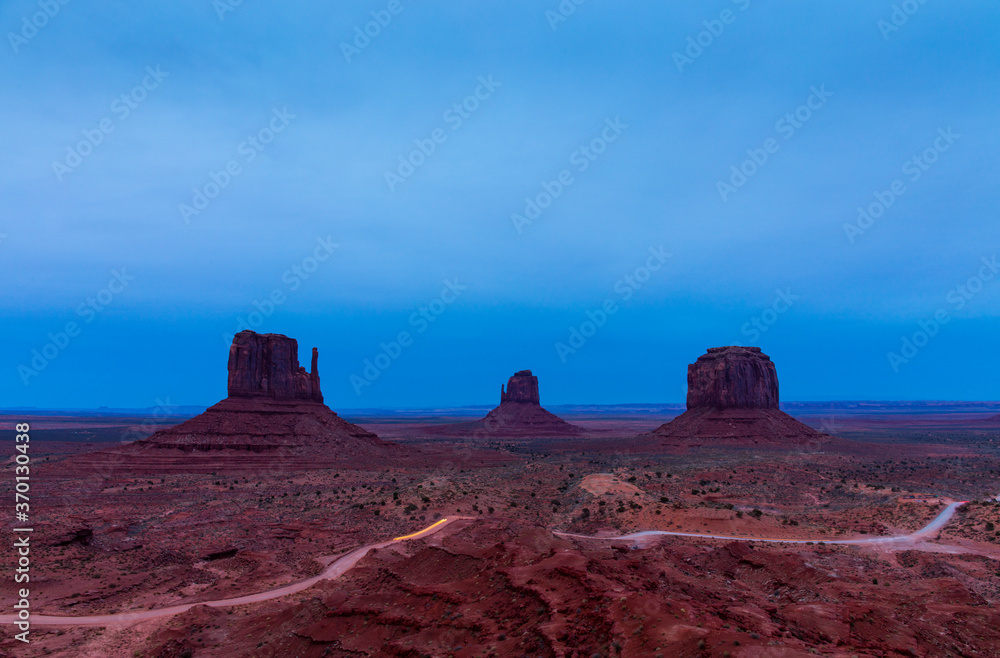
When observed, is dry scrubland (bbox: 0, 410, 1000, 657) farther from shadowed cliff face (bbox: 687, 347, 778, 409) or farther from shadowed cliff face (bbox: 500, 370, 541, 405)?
shadowed cliff face (bbox: 500, 370, 541, 405)

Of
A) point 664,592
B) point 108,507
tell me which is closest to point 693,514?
point 664,592

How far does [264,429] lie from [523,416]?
96.9 metres

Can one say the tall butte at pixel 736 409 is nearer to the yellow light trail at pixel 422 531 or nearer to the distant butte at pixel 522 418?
the distant butte at pixel 522 418

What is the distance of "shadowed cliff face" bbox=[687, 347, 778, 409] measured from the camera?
103562 millimetres

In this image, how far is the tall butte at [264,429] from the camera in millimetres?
69438

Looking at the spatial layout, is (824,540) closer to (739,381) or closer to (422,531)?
(422,531)

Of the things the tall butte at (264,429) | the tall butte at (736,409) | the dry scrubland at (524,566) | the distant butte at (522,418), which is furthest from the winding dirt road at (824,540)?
the distant butte at (522,418)

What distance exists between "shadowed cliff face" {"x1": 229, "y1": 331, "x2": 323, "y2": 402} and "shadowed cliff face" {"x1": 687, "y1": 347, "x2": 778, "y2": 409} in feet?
242

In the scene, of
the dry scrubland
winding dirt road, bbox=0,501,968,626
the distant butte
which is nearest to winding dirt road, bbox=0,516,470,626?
winding dirt road, bbox=0,501,968,626

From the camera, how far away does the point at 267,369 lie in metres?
82.6

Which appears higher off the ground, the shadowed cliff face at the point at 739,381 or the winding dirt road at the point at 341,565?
the shadowed cliff face at the point at 739,381

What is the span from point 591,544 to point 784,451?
67333 millimetres

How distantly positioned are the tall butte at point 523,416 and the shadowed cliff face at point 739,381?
55.0 meters

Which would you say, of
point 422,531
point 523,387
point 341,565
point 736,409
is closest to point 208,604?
point 341,565
